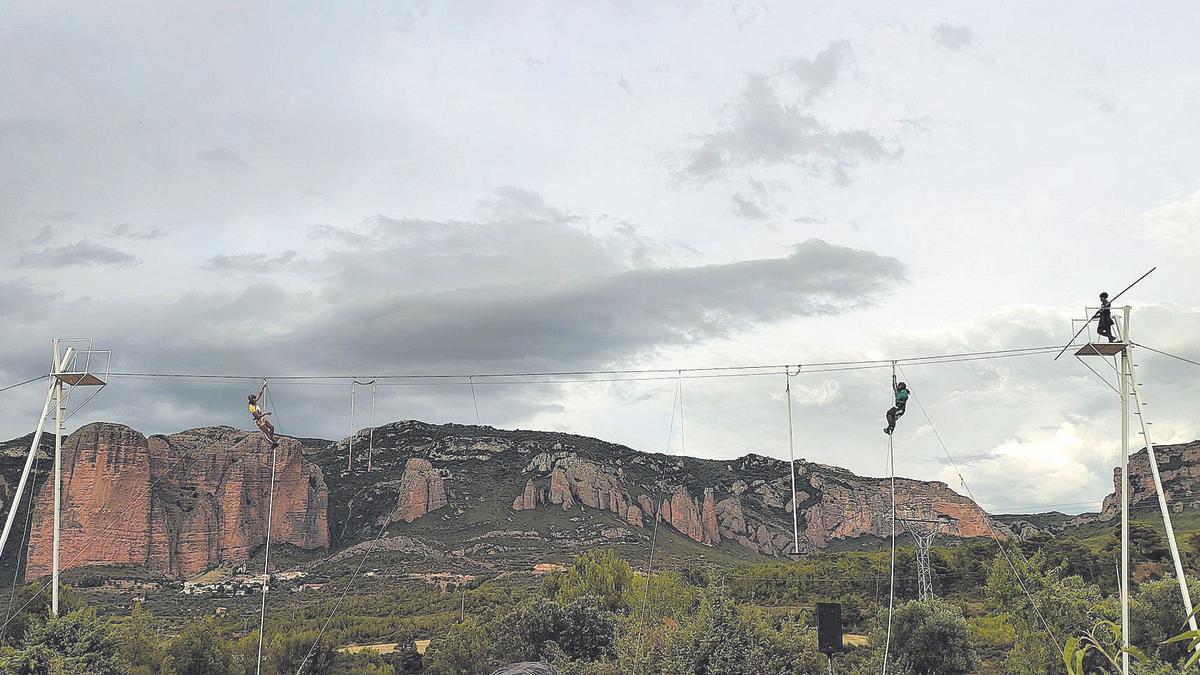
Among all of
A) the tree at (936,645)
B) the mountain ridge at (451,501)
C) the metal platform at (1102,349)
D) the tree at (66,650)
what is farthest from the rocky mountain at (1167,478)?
the tree at (66,650)

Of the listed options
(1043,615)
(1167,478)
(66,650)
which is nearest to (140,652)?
(66,650)

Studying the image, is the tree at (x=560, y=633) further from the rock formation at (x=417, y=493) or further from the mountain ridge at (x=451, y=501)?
the rock formation at (x=417, y=493)

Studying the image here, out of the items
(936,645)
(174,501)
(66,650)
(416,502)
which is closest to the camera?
(66,650)

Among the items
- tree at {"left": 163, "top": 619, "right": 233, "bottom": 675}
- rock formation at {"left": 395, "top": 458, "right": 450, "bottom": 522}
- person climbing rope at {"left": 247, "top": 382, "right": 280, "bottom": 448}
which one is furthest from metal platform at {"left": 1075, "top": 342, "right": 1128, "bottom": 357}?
rock formation at {"left": 395, "top": 458, "right": 450, "bottom": 522}

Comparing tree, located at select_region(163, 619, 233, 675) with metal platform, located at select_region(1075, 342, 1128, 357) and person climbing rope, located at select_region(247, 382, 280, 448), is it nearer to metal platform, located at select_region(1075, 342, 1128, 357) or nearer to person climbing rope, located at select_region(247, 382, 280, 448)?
person climbing rope, located at select_region(247, 382, 280, 448)

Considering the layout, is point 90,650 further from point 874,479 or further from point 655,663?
point 874,479

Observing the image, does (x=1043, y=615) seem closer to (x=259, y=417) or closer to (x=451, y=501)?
(x=259, y=417)
